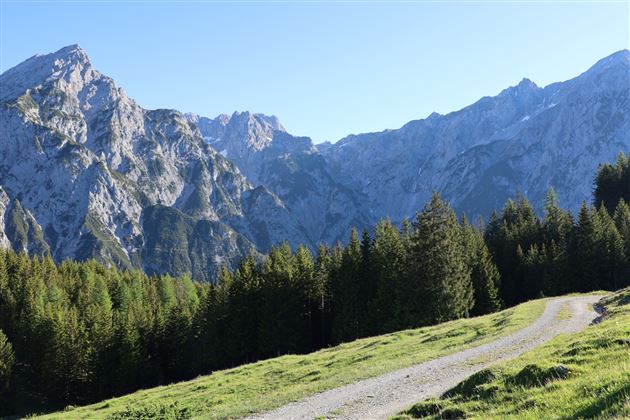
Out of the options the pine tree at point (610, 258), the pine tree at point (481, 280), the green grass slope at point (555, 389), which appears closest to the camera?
the green grass slope at point (555, 389)

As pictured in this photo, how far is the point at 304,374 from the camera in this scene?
3438 centimetres

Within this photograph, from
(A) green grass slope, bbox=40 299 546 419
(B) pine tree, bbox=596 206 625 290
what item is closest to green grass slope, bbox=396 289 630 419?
(A) green grass slope, bbox=40 299 546 419

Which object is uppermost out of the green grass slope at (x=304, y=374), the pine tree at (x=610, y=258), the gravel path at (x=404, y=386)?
the pine tree at (x=610, y=258)

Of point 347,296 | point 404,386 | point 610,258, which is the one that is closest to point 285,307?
point 347,296

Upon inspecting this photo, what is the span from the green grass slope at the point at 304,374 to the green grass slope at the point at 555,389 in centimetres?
1209

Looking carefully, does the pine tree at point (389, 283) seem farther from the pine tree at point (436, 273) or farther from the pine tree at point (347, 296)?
the pine tree at point (347, 296)

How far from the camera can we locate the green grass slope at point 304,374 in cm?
→ 2839

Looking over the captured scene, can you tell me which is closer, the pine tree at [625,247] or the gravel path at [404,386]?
the gravel path at [404,386]

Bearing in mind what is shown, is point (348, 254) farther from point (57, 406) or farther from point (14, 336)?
point (14, 336)

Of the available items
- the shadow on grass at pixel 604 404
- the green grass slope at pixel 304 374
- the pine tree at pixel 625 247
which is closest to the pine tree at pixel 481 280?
the pine tree at pixel 625 247

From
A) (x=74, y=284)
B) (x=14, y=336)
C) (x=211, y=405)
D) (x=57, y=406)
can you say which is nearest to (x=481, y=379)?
(x=211, y=405)

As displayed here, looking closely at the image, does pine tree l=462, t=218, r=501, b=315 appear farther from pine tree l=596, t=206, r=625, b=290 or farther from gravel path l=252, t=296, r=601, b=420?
gravel path l=252, t=296, r=601, b=420

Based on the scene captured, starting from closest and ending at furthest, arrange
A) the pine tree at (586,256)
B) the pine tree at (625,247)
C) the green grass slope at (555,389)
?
the green grass slope at (555,389) → the pine tree at (625,247) → the pine tree at (586,256)

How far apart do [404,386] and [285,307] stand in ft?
199
